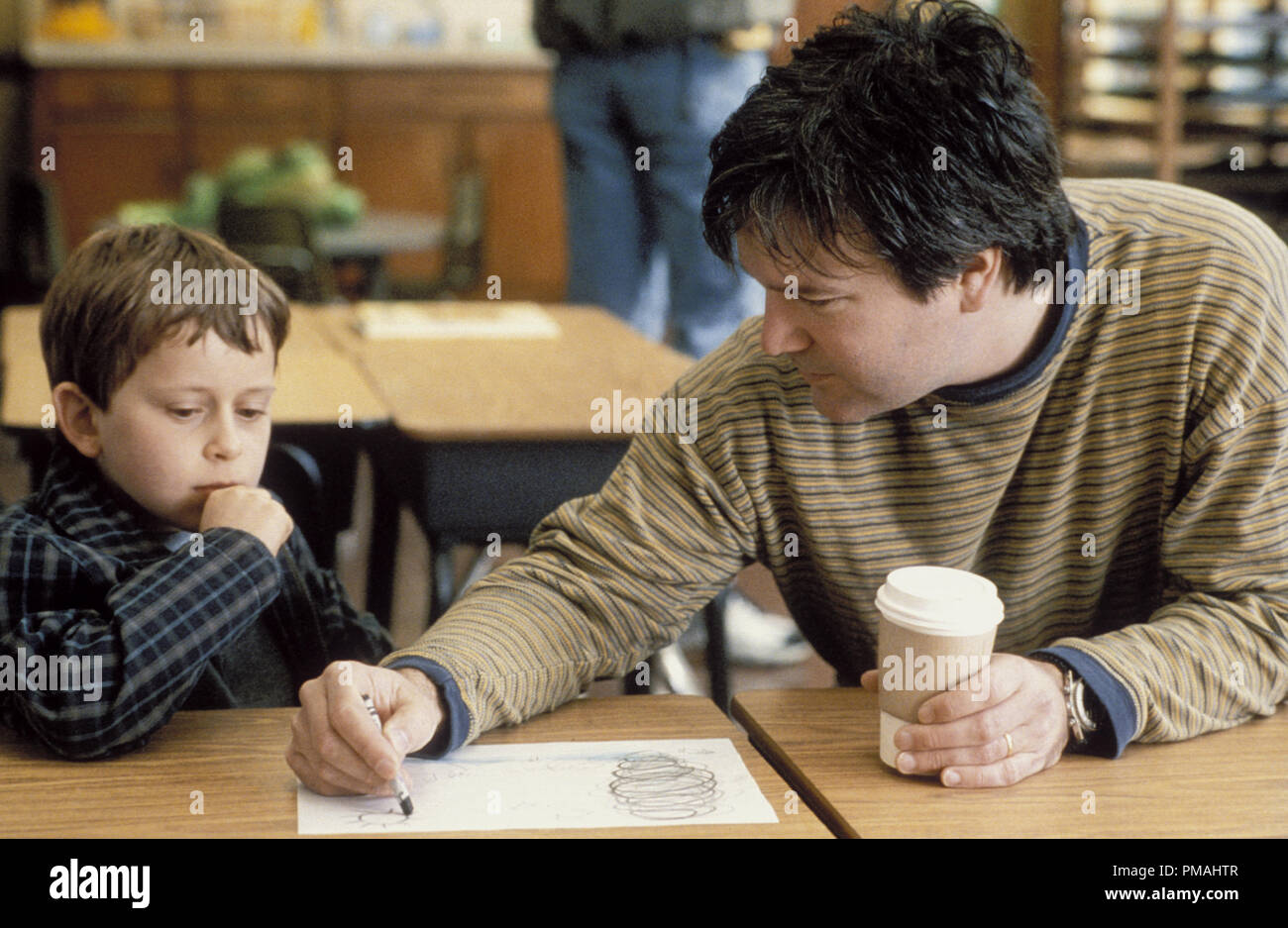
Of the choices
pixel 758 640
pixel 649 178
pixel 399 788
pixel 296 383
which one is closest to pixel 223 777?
pixel 399 788

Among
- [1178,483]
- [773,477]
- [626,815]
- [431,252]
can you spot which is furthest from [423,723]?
[431,252]

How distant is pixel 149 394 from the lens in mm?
1240

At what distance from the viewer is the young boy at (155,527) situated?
1.07 metres

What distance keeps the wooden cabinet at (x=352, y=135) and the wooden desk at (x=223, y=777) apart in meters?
5.02

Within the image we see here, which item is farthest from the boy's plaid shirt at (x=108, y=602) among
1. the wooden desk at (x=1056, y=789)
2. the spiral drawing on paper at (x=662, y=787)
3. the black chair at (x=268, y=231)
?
the black chair at (x=268, y=231)

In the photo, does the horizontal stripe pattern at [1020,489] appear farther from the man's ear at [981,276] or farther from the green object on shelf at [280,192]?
the green object on shelf at [280,192]

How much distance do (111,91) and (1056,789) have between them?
6.06 m

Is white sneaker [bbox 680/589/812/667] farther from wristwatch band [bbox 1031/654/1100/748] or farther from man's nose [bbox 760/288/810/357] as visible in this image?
wristwatch band [bbox 1031/654/1100/748]

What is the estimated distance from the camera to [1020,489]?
1.33 m

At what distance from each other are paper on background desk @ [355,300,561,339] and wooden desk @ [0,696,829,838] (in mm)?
1343

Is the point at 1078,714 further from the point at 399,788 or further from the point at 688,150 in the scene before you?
the point at 688,150

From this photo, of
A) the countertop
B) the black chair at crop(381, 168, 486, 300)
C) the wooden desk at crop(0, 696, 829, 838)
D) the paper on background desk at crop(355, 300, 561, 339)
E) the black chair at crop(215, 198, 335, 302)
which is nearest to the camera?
the wooden desk at crop(0, 696, 829, 838)

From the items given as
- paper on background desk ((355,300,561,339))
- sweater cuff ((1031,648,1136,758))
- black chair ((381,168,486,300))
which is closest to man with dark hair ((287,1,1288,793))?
sweater cuff ((1031,648,1136,758))

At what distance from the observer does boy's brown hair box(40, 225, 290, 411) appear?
1243 millimetres
